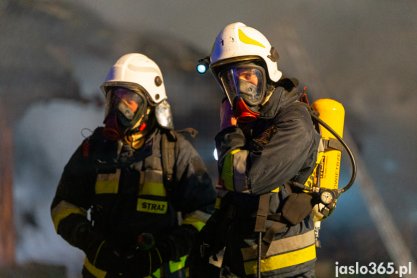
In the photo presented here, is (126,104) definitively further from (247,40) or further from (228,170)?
(228,170)

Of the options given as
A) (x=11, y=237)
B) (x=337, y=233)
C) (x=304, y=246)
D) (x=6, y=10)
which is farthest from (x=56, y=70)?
(x=304, y=246)

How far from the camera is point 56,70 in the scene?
4660 millimetres

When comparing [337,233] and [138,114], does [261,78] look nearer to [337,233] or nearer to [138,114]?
[138,114]

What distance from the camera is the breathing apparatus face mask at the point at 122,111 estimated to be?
2.86 m

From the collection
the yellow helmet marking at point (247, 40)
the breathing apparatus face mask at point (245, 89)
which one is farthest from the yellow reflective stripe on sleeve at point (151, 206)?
the yellow helmet marking at point (247, 40)

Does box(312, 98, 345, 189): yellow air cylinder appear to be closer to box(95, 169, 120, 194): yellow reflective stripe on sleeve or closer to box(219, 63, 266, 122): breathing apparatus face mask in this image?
box(219, 63, 266, 122): breathing apparatus face mask

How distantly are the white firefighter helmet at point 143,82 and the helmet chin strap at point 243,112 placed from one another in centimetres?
63

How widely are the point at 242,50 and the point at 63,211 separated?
4.33 feet

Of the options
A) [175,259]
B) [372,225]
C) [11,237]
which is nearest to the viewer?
[175,259]

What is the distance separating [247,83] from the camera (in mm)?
2453

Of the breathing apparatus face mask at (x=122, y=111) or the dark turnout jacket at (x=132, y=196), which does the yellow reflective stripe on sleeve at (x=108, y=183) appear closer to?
the dark turnout jacket at (x=132, y=196)

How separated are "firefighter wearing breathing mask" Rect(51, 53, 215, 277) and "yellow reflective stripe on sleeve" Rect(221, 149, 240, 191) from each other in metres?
0.59

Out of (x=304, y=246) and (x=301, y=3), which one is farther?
(x=301, y=3)

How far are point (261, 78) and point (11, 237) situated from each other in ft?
10.5
